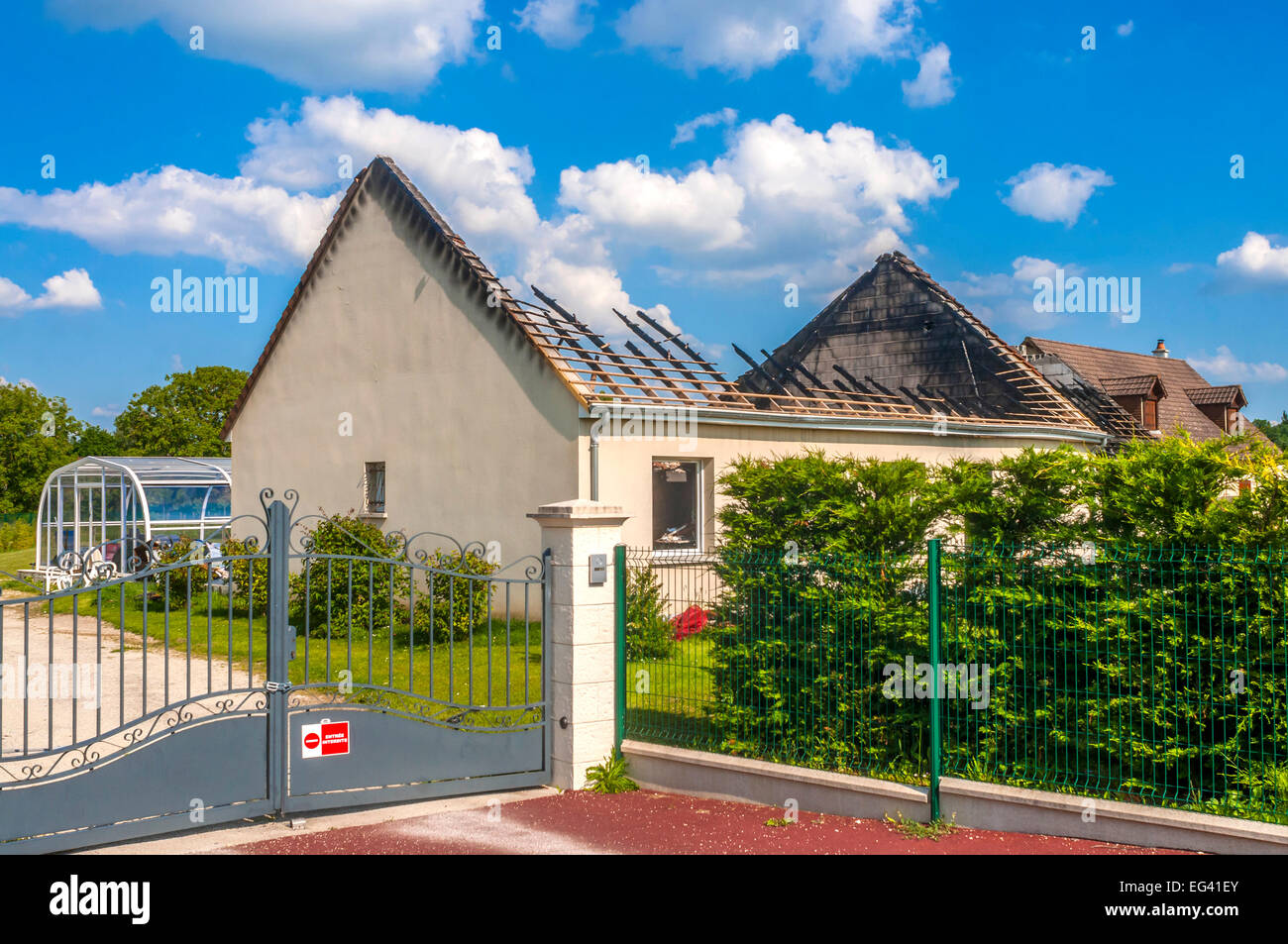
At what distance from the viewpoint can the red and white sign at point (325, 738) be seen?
23.8 ft

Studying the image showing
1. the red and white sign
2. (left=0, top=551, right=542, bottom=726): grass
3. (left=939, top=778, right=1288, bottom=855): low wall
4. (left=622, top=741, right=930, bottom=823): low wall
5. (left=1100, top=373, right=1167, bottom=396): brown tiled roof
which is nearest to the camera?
(left=939, top=778, right=1288, bottom=855): low wall

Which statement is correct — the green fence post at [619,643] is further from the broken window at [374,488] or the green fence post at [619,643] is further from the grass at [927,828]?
the broken window at [374,488]

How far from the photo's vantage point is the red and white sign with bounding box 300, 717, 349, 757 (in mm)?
7254

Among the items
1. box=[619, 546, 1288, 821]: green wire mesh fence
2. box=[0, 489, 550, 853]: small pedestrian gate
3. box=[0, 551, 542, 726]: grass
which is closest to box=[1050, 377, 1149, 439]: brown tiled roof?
box=[0, 551, 542, 726]: grass

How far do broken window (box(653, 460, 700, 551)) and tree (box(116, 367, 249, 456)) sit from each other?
156 feet

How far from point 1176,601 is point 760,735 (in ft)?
10.4

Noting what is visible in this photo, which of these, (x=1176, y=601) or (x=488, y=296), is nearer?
(x=1176, y=601)

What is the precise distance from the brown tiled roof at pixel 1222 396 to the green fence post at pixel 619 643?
106ft

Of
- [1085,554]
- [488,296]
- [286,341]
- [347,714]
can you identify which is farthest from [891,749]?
[286,341]

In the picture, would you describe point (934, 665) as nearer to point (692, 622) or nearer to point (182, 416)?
point (692, 622)

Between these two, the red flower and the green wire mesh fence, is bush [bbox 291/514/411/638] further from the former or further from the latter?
the green wire mesh fence
